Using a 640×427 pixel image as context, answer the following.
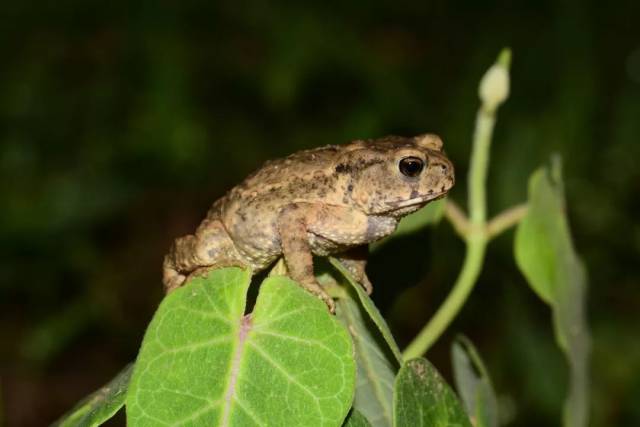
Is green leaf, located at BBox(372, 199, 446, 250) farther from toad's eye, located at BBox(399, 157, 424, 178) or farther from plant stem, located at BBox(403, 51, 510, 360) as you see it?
toad's eye, located at BBox(399, 157, 424, 178)

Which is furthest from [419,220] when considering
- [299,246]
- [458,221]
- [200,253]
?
[200,253]

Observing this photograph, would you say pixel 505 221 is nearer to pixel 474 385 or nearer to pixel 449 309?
pixel 449 309

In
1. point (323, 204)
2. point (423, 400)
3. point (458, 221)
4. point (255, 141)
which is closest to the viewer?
point (423, 400)

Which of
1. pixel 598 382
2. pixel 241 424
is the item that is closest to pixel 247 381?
pixel 241 424

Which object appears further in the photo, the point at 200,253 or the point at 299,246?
the point at 200,253

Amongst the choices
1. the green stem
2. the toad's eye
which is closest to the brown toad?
the toad's eye
